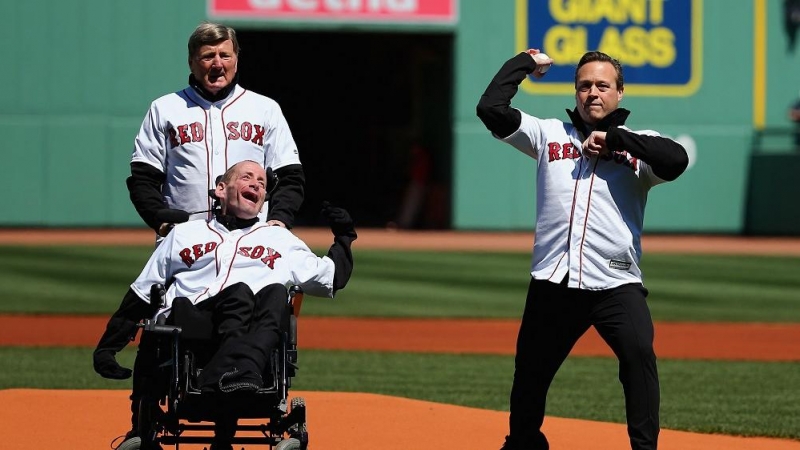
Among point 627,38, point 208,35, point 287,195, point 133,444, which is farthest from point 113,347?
point 627,38

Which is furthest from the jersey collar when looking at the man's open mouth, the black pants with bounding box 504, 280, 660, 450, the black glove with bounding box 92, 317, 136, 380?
the black glove with bounding box 92, 317, 136, 380

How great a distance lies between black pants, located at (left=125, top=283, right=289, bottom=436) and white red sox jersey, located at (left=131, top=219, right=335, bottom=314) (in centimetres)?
7

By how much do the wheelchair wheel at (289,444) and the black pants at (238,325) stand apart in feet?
0.95

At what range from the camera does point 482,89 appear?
24984mm

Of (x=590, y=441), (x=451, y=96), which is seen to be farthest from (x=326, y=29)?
(x=590, y=441)

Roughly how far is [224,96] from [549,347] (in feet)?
5.91

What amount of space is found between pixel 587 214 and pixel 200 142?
1.73 metres

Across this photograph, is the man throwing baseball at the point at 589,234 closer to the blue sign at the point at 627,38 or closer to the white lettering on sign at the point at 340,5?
the blue sign at the point at 627,38

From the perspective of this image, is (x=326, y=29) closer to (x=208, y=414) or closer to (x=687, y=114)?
(x=687, y=114)

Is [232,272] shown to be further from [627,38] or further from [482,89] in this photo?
[627,38]

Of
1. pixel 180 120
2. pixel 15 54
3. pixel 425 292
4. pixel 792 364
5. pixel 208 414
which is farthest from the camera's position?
pixel 15 54

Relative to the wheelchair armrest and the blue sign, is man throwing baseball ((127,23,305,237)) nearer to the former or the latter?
the wheelchair armrest

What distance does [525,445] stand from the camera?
6.07 meters

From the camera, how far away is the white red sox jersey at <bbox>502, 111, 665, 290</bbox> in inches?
230
